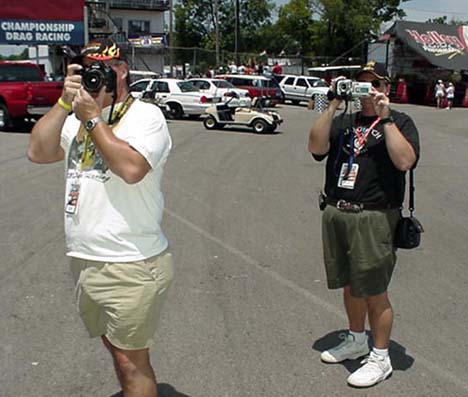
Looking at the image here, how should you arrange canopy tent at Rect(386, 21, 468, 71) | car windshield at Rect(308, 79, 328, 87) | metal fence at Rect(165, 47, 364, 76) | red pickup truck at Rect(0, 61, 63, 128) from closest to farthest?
red pickup truck at Rect(0, 61, 63, 128) < car windshield at Rect(308, 79, 328, 87) < canopy tent at Rect(386, 21, 468, 71) < metal fence at Rect(165, 47, 364, 76)

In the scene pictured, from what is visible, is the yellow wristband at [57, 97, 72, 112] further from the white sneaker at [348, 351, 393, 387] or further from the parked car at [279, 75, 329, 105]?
the parked car at [279, 75, 329, 105]

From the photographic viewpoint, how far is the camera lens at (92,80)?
2.47 meters

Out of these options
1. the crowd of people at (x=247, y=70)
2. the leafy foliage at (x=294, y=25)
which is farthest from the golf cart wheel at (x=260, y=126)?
the leafy foliage at (x=294, y=25)

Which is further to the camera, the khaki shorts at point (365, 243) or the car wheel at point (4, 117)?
the car wheel at point (4, 117)

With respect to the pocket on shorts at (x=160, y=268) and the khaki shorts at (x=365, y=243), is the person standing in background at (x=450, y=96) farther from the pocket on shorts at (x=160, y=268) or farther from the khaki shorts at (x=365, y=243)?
the pocket on shorts at (x=160, y=268)

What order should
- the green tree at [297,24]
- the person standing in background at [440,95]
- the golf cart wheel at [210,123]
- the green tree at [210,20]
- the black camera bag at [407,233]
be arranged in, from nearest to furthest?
the black camera bag at [407,233], the golf cart wheel at [210,123], the person standing in background at [440,95], the green tree at [297,24], the green tree at [210,20]

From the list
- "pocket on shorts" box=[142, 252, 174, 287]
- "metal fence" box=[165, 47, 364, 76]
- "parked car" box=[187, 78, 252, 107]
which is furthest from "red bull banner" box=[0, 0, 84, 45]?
"pocket on shorts" box=[142, 252, 174, 287]

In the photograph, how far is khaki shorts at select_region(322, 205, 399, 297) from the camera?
3.48 metres

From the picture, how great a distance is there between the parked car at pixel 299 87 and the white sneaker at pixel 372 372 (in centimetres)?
2923

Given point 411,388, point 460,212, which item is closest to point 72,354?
point 411,388

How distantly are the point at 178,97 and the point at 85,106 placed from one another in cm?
2045

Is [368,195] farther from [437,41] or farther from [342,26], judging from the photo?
[342,26]

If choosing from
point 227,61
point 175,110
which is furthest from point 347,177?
point 227,61

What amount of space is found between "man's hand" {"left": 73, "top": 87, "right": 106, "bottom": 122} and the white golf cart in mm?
15822
